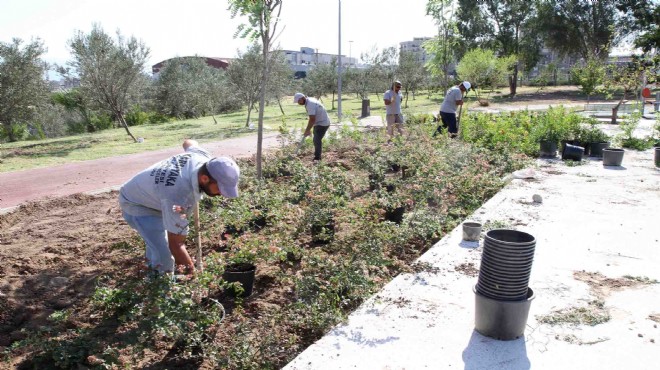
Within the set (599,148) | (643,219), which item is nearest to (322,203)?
(643,219)

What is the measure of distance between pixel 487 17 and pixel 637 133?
29.9m

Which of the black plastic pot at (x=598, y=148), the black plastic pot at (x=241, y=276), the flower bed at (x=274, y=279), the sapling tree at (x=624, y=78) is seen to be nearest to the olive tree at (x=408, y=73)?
the sapling tree at (x=624, y=78)

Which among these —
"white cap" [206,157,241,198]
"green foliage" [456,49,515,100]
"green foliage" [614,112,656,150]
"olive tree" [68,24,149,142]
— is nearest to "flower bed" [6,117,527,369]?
"white cap" [206,157,241,198]

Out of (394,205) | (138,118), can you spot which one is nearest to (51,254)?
(394,205)

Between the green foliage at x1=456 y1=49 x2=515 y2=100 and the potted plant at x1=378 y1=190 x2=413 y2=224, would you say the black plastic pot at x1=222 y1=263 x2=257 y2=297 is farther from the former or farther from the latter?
the green foliage at x1=456 y1=49 x2=515 y2=100

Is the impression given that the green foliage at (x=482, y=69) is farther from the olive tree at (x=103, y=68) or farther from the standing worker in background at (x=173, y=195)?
the standing worker in background at (x=173, y=195)

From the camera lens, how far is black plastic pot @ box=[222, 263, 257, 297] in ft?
13.2

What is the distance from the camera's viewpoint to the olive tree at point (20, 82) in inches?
639

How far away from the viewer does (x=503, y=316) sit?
130 inches

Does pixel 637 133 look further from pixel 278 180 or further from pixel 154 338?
pixel 154 338

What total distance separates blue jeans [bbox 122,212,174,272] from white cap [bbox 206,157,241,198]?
810 mm

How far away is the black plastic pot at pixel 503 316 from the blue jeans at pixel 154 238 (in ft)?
7.49

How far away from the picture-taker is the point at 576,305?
382 cm

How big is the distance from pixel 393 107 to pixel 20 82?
13063 millimetres
